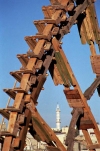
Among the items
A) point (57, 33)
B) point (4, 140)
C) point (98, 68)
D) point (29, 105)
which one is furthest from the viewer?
point (98, 68)

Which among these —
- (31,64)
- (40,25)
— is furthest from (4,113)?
(40,25)

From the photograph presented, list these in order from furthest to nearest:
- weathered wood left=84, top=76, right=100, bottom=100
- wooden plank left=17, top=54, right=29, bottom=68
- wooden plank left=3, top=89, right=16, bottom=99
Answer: weathered wood left=84, top=76, right=100, bottom=100 → wooden plank left=17, top=54, right=29, bottom=68 → wooden plank left=3, top=89, right=16, bottom=99

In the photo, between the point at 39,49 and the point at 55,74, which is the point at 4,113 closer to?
the point at 39,49

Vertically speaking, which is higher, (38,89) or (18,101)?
(38,89)

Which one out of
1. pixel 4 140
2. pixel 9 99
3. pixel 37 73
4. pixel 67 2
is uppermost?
pixel 67 2

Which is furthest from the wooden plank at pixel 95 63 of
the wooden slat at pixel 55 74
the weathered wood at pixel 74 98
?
the weathered wood at pixel 74 98

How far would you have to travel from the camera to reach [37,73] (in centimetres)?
706

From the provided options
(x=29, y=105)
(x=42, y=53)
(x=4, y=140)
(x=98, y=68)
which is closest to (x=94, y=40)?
(x=98, y=68)


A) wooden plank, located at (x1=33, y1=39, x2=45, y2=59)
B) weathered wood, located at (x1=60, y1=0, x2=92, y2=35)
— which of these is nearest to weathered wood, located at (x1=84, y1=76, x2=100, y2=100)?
weathered wood, located at (x1=60, y1=0, x2=92, y2=35)

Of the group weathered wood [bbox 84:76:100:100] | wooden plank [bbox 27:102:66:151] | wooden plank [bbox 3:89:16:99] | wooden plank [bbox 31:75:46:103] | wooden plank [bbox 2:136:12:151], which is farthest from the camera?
weathered wood [bbox 84:76:100:100]

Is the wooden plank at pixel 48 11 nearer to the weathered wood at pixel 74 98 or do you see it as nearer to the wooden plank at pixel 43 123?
→ the weathered wood at pixel 74 98

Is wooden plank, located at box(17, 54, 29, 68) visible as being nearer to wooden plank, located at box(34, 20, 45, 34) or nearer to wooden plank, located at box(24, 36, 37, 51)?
wooden plank, located at box(24, 36, 37, 51)

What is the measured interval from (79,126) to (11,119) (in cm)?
206

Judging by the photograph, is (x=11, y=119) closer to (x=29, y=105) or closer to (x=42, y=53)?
(x=29, y=105)
